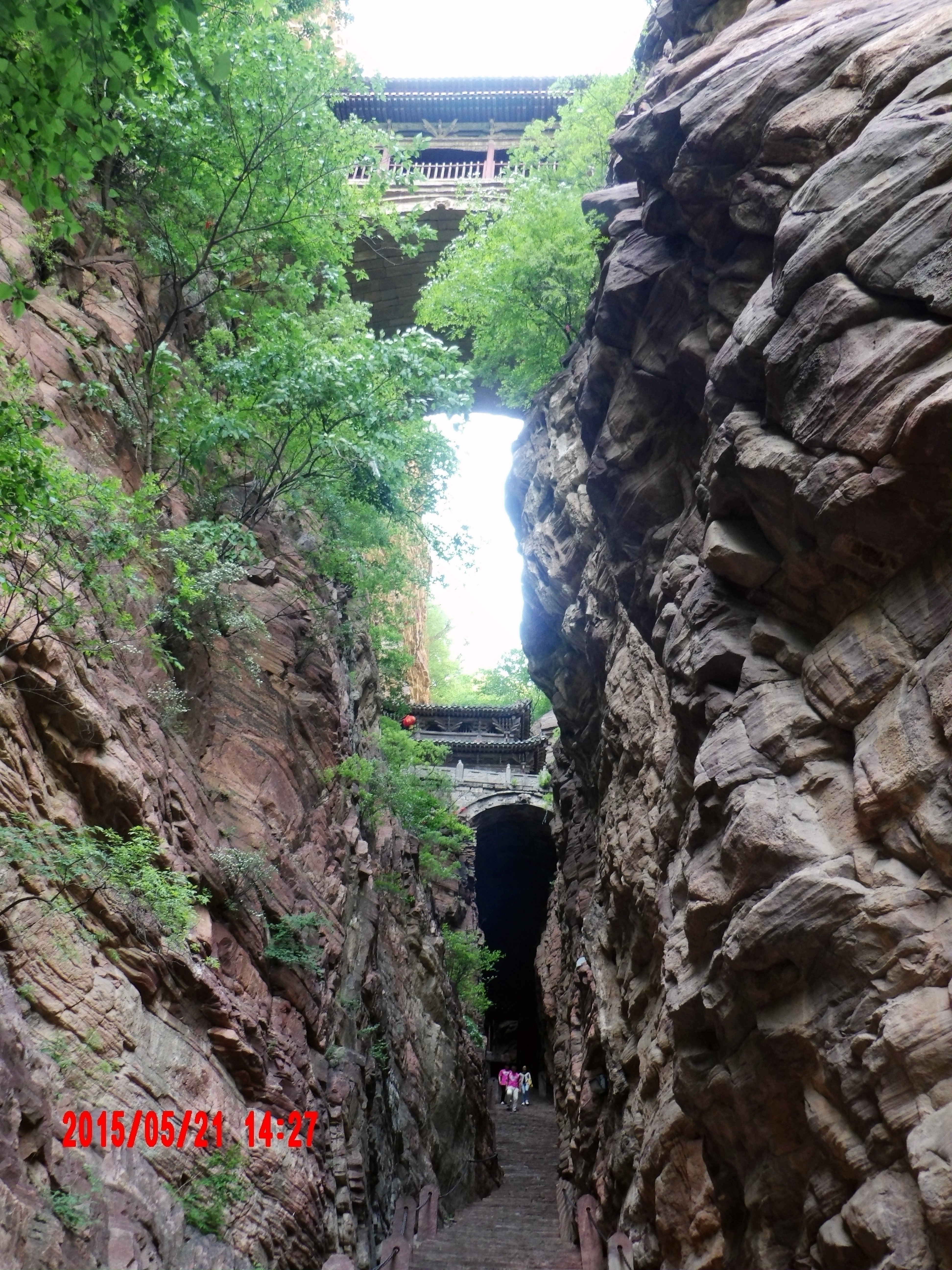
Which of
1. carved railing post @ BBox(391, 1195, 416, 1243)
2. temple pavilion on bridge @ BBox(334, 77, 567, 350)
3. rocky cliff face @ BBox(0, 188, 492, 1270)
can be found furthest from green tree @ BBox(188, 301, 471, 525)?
temple pavilion on bridge @ BBox(334, 77, 567, 350)

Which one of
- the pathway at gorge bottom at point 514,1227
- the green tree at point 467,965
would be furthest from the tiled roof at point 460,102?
the pathway at gorge bottom at point 514,1227

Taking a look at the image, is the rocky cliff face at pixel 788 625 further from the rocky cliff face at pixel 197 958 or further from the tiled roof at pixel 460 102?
the tiled roof at pixel 460 102

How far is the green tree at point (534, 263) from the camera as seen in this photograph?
1390 cm

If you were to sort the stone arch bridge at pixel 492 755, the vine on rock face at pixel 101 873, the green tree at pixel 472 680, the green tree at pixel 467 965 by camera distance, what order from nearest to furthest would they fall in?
the vine on rock face at pixel 101 873
the green tree at pixel 467 965
the stone arch bridge at pixel 492 755
the green tree at pixel 472 680

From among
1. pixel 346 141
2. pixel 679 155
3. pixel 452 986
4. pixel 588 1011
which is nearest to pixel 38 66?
pixel 679 155

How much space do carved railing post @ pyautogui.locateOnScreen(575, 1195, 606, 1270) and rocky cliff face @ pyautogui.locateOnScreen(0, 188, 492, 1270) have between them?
265cm

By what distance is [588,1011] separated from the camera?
44.3 ft

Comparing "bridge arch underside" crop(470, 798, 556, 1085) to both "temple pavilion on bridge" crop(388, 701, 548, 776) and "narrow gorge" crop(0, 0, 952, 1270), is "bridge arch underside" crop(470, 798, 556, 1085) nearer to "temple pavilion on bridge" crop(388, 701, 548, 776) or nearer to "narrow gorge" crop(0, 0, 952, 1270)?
"temple pavilion on bridge" crop(388, 701, 548, 776)

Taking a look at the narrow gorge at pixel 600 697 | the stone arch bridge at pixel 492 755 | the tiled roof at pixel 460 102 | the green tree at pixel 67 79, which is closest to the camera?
the green tree at pixel 67 79

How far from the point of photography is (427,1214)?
43.1ft

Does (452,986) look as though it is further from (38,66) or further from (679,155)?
(38,66)

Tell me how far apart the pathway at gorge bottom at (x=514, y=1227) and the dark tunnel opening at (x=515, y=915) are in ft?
21.4

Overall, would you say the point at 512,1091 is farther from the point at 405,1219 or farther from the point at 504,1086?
the point at 405,1219

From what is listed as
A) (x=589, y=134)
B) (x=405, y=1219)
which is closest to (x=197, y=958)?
(x=405, y=1219)
